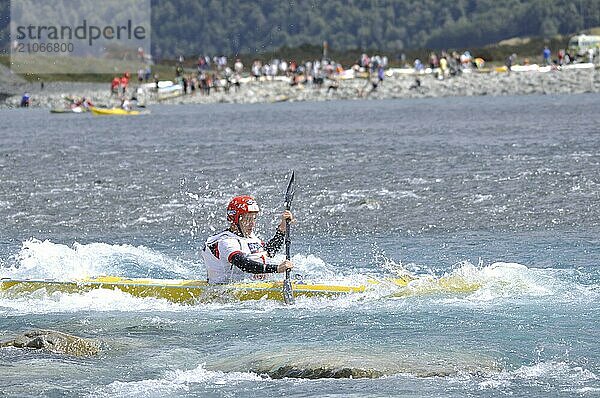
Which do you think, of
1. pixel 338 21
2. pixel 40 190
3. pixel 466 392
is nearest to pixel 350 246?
pixel 466 392

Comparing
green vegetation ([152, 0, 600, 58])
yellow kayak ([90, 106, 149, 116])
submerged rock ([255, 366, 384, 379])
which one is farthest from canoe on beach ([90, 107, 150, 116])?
green vegetation ([152, 0, 600, 58])

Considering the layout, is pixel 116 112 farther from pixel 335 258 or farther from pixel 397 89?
pixel 335 258

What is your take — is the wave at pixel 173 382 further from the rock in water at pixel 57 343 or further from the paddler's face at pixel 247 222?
the paddler's face at pixel 247 222

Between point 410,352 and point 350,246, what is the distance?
26.5ft

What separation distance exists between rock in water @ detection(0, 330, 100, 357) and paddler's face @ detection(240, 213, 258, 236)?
287cm

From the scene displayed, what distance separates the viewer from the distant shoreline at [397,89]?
73500 millimetres

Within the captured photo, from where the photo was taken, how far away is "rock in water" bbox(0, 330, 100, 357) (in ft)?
44.8

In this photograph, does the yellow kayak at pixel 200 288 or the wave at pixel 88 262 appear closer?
the yellow kayak at pixel 200 288

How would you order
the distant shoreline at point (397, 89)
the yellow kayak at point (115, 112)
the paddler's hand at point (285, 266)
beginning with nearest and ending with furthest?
the paddler's hand at point (285, 266)
the yellow kayak at point (115, 112)
the distant shoreline at point (397, 89)

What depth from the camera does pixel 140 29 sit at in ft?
623

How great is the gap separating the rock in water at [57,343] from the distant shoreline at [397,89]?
6087cm

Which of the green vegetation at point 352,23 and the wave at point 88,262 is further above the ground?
the green vegetation at point 352,23

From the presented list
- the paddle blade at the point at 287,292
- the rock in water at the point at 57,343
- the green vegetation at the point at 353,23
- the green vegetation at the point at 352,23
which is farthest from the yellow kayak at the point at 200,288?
the green vegetation at the point at 352,23

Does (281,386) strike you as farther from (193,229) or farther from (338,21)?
(338,21)
